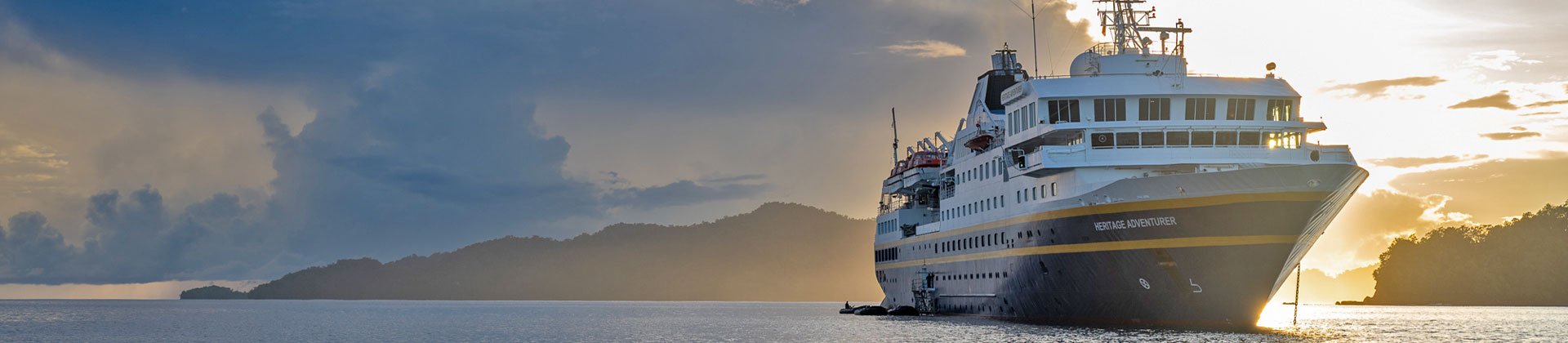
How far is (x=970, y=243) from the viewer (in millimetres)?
74312

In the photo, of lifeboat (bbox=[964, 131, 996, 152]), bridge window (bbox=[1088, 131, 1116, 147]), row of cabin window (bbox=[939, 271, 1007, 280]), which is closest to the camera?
bridge window (bbox=[1088, 131, 1116, 147])

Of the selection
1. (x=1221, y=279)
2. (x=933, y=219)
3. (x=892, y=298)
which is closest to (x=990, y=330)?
(x=1221, y=279)

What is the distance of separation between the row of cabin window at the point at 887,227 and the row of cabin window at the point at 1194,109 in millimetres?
32030

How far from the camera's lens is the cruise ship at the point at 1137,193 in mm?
54406

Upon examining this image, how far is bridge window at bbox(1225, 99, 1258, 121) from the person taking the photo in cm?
6291

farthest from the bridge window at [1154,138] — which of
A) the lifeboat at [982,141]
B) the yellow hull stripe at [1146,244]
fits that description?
the lifeboat at [982,141]

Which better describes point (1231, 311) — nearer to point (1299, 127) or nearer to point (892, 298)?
point (1299, 127)

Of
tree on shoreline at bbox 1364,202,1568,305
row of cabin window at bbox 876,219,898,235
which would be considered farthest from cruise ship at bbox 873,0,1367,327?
tree on shoreline at bbox 1364,202,1568,305

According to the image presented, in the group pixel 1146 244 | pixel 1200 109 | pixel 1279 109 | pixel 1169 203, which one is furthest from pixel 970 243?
pixel 1169 203

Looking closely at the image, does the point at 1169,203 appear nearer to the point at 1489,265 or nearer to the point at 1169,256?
the point at 1169,256

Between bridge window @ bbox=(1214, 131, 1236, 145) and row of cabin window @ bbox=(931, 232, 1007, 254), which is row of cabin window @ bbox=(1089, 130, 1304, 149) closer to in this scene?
bridge window @ bbox=(1214, 131, 1236, 145)

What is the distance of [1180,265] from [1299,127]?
1131 centimetres

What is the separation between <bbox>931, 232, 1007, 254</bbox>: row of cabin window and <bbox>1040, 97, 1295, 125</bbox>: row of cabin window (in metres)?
8.06

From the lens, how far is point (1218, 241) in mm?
54625
